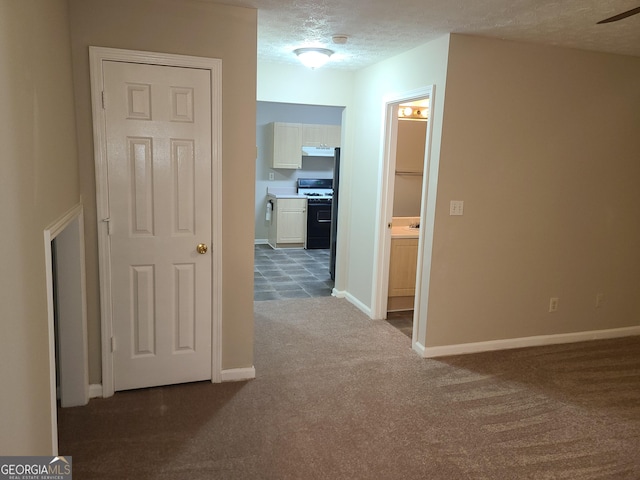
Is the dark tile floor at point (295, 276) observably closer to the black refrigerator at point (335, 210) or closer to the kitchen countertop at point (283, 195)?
the black refrigerator at point (335, 210)

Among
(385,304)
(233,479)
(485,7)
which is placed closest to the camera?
(233,479)

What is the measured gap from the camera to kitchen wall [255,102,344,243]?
26.4ft

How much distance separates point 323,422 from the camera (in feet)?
9.11

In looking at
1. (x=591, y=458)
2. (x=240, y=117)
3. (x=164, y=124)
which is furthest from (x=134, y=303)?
(x=591, y=458)

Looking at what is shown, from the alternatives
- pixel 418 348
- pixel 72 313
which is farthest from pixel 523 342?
pixel 72 313

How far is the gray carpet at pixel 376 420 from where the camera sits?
2385mm

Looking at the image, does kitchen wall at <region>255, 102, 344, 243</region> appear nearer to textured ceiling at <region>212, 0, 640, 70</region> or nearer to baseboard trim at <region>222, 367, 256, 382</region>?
textured ceiling at <region>212, 0, 640, 70</region>

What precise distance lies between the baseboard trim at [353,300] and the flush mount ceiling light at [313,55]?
7.67 feet

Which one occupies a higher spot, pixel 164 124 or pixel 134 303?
pixel 164 124

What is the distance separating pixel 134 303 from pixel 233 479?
1.29 m

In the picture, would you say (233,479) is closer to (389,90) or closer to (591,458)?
(591,458)

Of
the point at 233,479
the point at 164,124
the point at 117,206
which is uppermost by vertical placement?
the point at 164,124

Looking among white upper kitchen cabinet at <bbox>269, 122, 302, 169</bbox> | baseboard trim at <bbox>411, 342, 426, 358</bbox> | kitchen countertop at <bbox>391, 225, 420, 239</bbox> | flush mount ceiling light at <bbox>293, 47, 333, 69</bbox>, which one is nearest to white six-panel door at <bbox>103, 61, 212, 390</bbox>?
flush mount ceiling light at <bbox>293, 47, 333, 69</bbox>

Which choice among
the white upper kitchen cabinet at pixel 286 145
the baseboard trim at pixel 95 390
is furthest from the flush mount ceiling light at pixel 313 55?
the white upper kitchen cabinet at pixel 286 145
